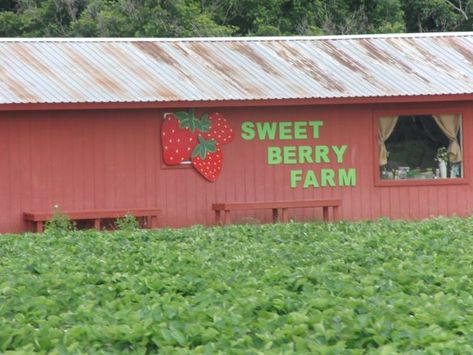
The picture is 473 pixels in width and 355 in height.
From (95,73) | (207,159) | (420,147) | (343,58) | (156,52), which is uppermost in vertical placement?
(156,52)

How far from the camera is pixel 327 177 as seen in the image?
19922mm

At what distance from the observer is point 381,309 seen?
8.27m

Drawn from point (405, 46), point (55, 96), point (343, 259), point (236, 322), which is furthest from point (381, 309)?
point (405, 46)

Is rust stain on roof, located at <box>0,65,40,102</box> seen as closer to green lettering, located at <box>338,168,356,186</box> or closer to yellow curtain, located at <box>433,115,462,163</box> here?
green lettering, located at <box>338,168,356,186</box>

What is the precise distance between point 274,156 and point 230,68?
5.24 ft

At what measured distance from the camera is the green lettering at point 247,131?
19547mm

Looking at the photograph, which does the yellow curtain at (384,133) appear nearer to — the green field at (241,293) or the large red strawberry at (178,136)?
the large red strawberry at (178,136)

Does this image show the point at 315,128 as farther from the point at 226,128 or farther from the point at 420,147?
the point at 420,147

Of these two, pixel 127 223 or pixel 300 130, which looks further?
pixel 300 130

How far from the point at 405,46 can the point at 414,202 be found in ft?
10.1

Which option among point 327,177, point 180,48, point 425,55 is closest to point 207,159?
point 327,177

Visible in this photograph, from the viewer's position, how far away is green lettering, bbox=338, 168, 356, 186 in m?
20.0

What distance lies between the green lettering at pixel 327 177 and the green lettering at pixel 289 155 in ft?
1.60

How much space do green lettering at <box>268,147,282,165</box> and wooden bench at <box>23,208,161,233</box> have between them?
6.62 ft
